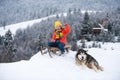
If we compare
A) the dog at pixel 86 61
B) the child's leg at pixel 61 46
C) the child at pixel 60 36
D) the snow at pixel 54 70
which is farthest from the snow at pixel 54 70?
the child at pixel 60 36

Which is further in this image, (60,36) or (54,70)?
(60,36)

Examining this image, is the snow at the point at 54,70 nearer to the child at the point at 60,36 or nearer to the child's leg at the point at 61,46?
the child's leg at the point at 61,46

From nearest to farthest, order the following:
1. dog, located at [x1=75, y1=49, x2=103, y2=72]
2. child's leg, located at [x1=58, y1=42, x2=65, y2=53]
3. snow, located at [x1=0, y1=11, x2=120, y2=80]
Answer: snow, located at [x1=0, y1=11, x2=120, y2=80] → dog, located at [x1=75, y1=49, x2=103, y2=72] → child's leg, located at [x1=58, y1=42, x2=65, y2=53]

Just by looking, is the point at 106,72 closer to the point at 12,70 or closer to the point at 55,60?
the point at 55,60

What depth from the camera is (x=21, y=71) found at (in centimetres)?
821

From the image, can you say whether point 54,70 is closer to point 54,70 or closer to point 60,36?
point 54,70

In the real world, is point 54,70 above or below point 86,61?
below

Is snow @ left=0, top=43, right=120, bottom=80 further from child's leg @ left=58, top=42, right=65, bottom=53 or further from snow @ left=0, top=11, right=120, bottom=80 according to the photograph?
child's leg @ left=58, top=42, right=65, bottom=53

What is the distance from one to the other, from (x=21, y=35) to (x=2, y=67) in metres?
108

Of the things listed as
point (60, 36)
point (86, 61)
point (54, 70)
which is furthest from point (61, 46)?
point (54, 70)

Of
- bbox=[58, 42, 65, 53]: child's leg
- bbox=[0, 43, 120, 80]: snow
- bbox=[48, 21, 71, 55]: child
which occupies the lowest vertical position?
bbox=[0, 43, 120, 80]: snow

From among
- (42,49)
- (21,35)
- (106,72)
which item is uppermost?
(42,49)

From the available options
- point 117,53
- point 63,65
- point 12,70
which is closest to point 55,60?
point 63,65

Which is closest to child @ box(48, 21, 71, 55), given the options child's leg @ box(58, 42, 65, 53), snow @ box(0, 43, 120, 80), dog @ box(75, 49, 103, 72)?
child's leg @ box(58, 42, 65, 53)
